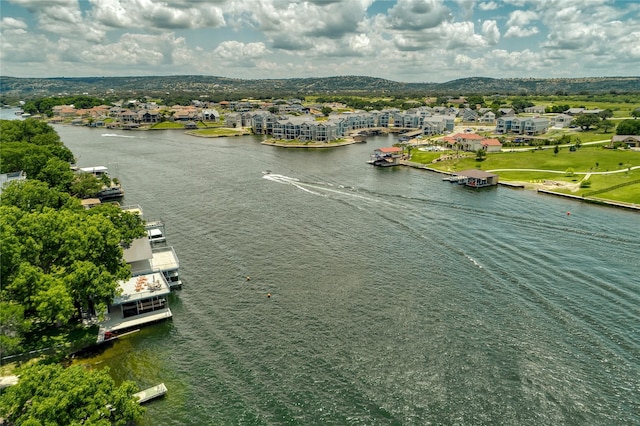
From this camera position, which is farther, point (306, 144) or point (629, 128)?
point (306, 144)

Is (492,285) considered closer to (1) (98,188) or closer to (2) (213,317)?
(2) (213,317)

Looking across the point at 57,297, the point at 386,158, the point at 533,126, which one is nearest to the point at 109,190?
the point at 57,297

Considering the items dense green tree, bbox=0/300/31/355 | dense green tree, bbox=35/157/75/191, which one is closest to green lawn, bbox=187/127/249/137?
dense green tree, bbox=35/157/75/191

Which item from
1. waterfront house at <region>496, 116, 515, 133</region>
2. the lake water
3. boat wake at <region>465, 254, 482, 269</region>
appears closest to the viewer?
the lake water

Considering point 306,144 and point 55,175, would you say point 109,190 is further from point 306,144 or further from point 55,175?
point 306,144

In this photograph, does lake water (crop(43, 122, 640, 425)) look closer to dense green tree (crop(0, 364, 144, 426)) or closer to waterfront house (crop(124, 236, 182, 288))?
waterfront house (crop(124, 236, 182, 288))

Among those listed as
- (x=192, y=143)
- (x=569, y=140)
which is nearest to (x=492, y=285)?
(x=569, y=140)
